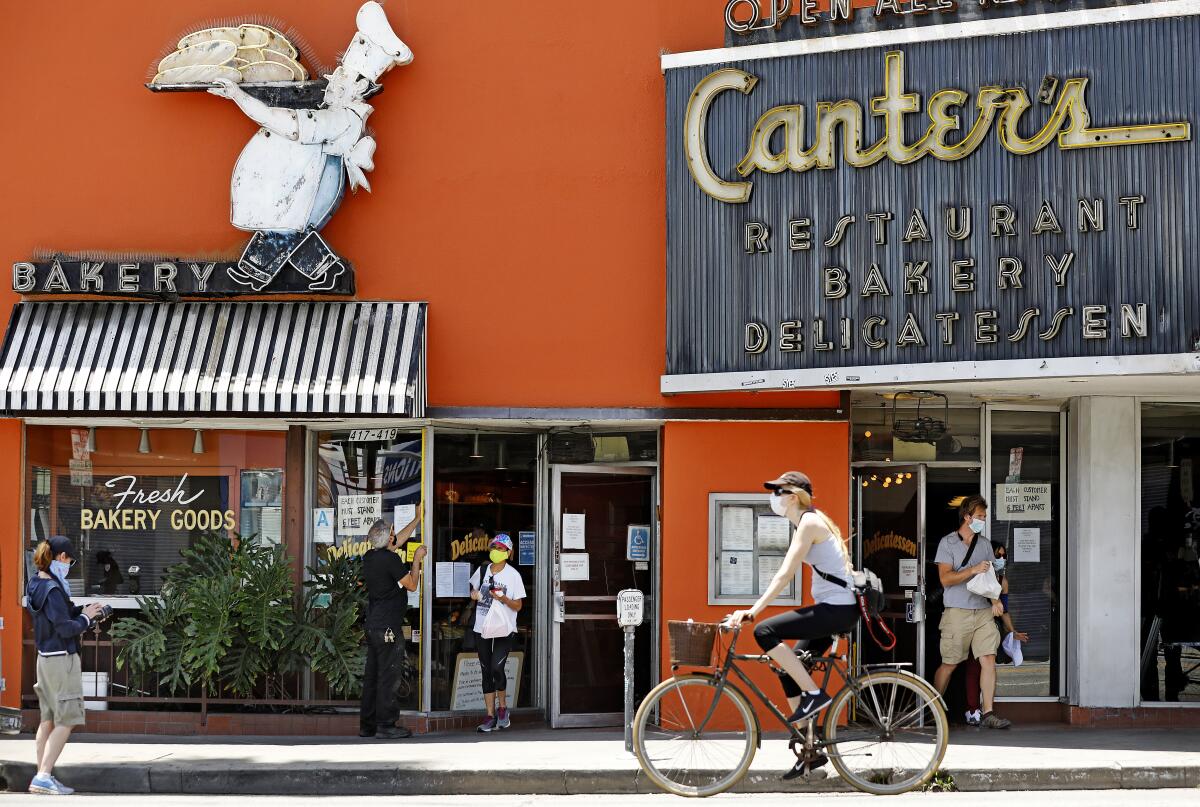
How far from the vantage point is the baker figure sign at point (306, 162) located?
541 inches

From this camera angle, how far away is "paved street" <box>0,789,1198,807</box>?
9.89 meters

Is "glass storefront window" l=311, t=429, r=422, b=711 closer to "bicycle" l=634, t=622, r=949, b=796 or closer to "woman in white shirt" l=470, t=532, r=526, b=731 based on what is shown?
"woman in white shirt" l=470, t=532, r=526, b=731

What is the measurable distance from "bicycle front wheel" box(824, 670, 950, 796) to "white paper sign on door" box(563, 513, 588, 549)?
16.2 ft

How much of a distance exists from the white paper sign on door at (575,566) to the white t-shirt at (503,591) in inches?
18.5

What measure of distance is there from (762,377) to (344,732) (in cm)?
489

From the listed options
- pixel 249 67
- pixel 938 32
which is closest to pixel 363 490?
pixel 249 67

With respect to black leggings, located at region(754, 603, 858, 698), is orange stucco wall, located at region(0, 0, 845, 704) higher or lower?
higher

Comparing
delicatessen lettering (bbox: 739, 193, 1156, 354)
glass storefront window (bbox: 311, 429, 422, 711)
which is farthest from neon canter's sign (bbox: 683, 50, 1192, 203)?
glass storefront window (bbox: 311, 429, 422, 711)

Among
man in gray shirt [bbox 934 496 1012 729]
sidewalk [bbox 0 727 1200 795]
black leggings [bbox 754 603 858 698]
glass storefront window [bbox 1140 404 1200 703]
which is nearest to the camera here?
black leggings [bbox 754 603 858 698]

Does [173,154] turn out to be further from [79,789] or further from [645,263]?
[79,789]

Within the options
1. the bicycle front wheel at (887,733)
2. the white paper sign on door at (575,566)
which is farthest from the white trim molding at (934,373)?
the bicycle front wheel at (887,733)

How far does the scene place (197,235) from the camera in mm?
14125

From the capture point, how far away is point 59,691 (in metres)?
10.9

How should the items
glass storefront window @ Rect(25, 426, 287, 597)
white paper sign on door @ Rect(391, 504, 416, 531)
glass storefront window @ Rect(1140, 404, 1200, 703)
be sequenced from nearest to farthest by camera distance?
glass storefront window @ Rect(1140, 404, 1200, 703), white paper sign on door @ Rect(391, 504, 416, 531), glass storefront window @ Rect(25, 426, 287, 597)
